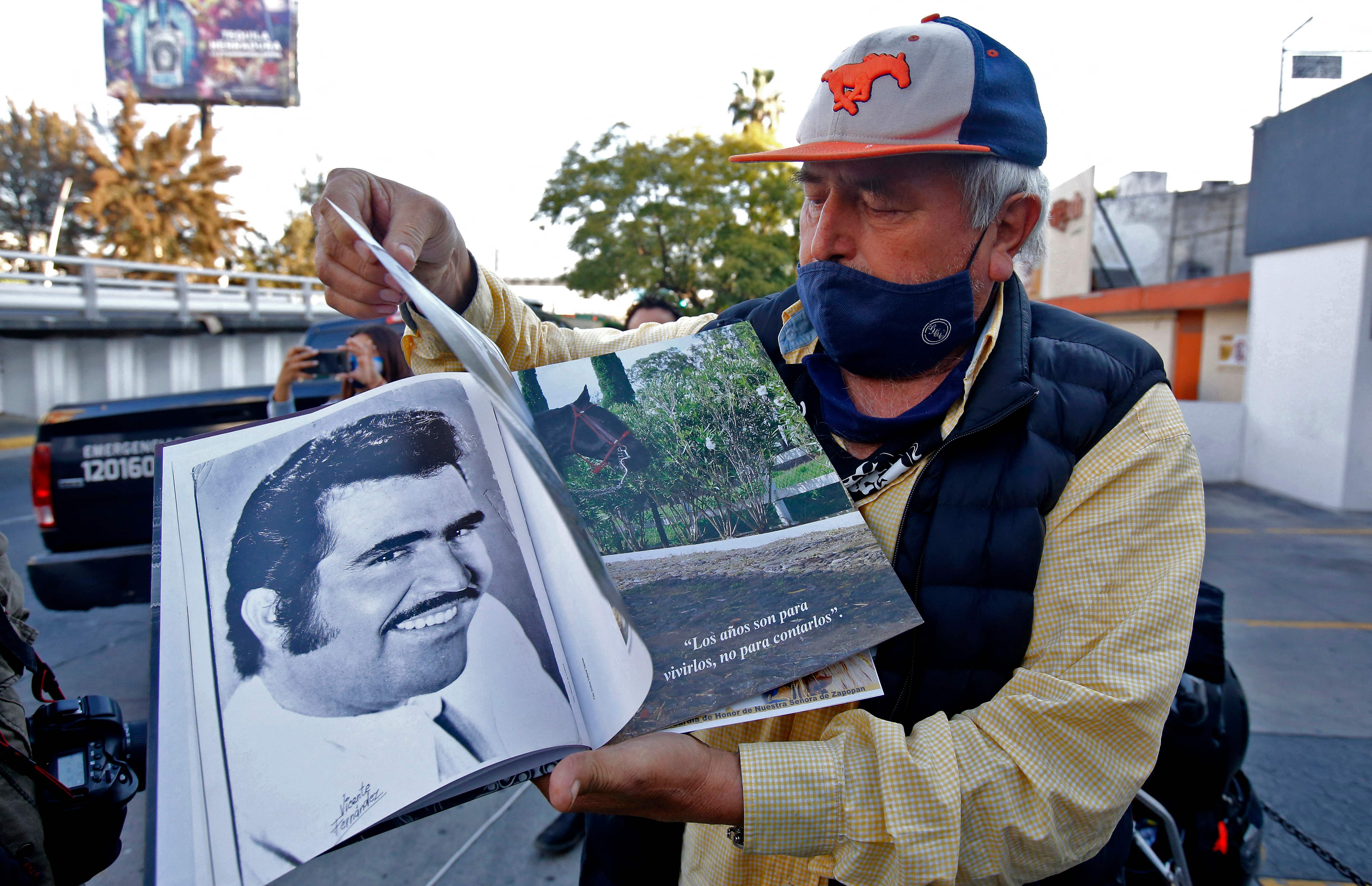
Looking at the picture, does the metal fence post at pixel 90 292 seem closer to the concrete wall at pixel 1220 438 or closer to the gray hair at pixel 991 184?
the gray hair at pixel 991 184

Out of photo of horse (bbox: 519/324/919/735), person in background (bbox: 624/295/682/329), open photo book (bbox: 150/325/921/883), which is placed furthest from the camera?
person in background (bbox: 624/295/682/329)

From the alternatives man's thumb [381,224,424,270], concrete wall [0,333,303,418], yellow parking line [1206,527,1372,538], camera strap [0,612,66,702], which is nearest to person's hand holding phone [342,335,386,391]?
camera strap [0,612,66,702]

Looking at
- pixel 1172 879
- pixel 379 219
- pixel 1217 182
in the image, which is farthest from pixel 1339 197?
pixel 379 219

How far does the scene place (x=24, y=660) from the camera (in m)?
1.59

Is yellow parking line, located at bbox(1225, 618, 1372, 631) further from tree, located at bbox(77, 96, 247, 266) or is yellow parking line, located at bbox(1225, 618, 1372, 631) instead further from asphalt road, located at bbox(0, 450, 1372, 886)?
tree, located at bbox(77, 96, 247, 266)

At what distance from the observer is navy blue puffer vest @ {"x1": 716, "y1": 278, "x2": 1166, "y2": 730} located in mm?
1014

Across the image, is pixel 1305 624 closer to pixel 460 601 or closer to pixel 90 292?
pixel 460 601

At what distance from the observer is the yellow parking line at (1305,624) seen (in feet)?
16.6

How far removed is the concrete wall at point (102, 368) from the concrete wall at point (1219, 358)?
18925mm

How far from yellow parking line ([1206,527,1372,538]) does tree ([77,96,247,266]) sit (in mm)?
26231

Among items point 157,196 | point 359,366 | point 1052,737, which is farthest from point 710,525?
point 157,196

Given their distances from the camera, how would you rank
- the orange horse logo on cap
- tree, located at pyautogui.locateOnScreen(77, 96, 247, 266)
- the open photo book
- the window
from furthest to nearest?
tree, located at pyautogui.locateOnScreen(77, 96, 247, 266), the window, the orange horse logo on cap, the open photo book

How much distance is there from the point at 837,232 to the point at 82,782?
72.0 inches

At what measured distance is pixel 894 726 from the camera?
0.90 m
